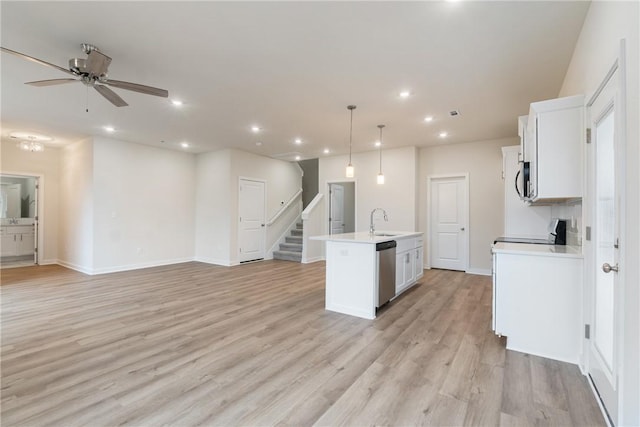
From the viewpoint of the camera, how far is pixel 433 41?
2.67 meters

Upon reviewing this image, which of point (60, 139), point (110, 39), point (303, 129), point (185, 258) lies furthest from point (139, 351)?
point (60, 139)

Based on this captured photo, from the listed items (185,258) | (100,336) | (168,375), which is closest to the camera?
(168,375)

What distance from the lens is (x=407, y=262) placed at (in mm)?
4598

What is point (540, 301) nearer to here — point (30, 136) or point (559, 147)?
point (559, 147)

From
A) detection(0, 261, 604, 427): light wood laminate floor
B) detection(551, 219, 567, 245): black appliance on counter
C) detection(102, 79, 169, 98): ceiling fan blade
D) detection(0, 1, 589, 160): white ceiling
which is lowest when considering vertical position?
detection(0, 261, 604, 427): light wood laminate floor

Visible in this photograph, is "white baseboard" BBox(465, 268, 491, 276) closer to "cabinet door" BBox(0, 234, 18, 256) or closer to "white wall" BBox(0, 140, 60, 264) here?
"white wall" BBox(0, 140, 60, 264)

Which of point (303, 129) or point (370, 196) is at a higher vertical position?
point (303, 129)

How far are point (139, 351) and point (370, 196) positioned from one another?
5618mm

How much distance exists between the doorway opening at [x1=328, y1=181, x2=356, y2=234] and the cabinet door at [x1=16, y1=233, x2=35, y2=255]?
7973 millimetres

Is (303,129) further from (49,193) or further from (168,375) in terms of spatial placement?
(49,193)

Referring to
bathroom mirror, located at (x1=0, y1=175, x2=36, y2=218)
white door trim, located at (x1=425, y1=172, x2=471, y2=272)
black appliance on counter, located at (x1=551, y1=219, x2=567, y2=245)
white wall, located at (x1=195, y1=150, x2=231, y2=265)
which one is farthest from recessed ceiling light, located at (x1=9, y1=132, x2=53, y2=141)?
black appliance on counter, located at (x1=551, y1=219, x2=567, y2=245)

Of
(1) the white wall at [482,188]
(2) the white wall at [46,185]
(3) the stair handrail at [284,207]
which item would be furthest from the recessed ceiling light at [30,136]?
(1) the white wall at [482,188]

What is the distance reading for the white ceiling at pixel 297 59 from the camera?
231cm

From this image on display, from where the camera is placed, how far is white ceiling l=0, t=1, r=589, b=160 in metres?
2.31
